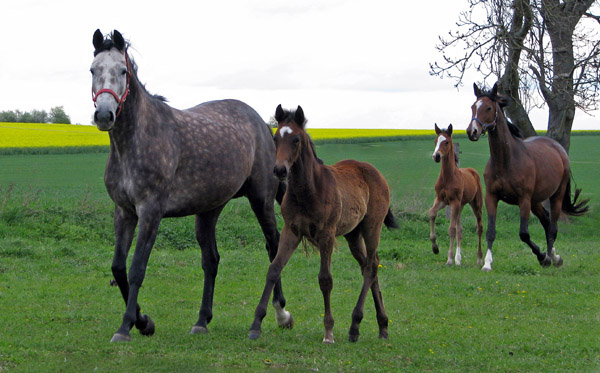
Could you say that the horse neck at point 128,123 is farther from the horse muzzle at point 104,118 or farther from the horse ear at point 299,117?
the horse ear at point 299,117

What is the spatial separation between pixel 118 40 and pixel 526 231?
8.40 metres

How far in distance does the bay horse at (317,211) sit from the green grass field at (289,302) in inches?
17.4

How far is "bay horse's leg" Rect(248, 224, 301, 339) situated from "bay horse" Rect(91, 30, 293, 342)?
0.90 metres

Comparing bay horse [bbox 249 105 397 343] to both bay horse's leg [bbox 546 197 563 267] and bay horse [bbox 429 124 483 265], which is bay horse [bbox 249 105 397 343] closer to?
bay horse [bbox 429 124 483 265]

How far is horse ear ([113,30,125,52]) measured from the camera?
6.25 meters

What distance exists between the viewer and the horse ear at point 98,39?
622cm

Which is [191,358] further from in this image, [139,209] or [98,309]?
[98,309]

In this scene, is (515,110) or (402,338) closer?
(402,338)

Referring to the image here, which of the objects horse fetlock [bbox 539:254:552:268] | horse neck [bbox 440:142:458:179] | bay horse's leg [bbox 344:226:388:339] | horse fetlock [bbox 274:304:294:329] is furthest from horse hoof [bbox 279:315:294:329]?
horse neck [bbox 440:142:458:179]

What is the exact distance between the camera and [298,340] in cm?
670

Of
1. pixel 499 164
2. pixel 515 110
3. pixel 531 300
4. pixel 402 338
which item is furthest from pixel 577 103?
pixel 402 338

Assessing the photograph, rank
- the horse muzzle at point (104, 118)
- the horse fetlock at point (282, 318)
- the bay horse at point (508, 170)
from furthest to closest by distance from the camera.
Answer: the bay horse at point (508, 170)
the horse fetlock at point (282, 318)
the horse muzzle at point (104, 118)

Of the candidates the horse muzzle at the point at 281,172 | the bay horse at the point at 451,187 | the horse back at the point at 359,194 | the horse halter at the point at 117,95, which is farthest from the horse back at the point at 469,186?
the horse halter at the point at 117,95

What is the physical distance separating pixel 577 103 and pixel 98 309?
43.8ft
